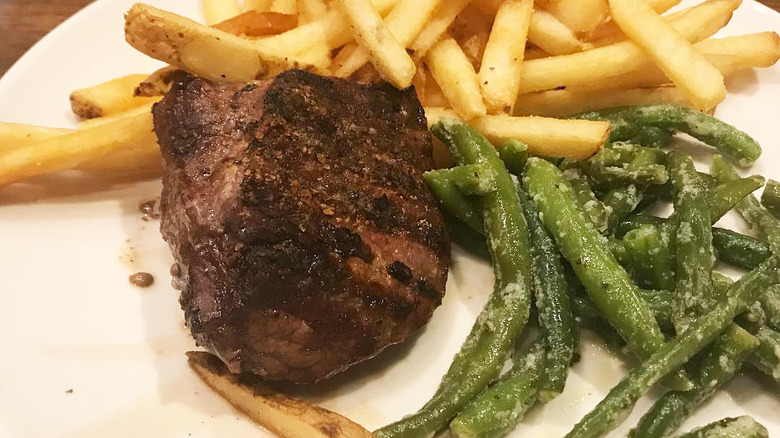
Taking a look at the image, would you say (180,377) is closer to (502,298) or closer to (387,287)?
(387,287)

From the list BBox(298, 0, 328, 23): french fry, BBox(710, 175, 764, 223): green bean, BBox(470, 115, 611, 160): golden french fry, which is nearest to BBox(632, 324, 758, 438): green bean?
BBox(710, 175, 764, 223): green bean

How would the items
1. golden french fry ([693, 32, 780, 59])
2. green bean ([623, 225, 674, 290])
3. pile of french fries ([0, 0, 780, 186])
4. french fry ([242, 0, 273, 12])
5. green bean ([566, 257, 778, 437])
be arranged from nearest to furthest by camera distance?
green bean ([566, 257, 778, 437]), green bean ([623, 225, 674, 290]), pile of french fries ([0, 0, 780, 186]), golden french fry ([693, 32, 780, 59]), french fry ([242, 0, 273, 12])

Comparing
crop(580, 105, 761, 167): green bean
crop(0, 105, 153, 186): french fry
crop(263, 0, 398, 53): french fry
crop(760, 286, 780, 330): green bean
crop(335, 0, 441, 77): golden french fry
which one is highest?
crop(335, 0, 441, 77): golden french fry

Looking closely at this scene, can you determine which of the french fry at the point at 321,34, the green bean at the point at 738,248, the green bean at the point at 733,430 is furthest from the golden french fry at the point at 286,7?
the green bean at the point at 733,430

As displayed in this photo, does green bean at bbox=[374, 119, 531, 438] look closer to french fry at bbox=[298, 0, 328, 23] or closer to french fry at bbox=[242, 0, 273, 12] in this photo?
french fry at bbox=[298, 0, 328, 23]

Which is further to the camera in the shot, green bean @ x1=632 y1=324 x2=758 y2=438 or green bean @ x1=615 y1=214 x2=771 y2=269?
green bean @ x1=615 y1=214 x2=771 y2=269

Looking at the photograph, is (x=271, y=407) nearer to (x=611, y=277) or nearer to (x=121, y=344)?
(x=121, y=344)

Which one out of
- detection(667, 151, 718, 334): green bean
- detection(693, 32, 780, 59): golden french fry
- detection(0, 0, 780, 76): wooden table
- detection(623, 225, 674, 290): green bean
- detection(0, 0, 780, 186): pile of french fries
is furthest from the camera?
detection(0, 0, 780, 76): wooden table
